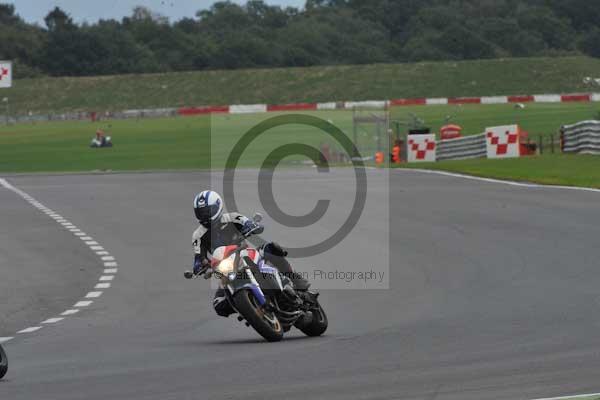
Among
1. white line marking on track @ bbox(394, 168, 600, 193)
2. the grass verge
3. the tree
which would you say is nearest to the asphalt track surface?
white line marking on track @ bbox(394, 168, 600, 193)

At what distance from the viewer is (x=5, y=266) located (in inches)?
812

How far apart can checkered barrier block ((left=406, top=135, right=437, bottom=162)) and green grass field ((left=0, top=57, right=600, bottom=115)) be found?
57.4 metres

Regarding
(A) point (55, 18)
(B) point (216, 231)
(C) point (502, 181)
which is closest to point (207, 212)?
(B) point (216, 231)

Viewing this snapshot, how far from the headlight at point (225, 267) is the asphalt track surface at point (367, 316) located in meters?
0.62

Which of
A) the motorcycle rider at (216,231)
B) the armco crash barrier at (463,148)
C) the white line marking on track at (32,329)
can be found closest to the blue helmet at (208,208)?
the motorcycle rider at (216,231)

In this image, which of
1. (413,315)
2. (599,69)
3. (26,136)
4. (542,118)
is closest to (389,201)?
(413,315)

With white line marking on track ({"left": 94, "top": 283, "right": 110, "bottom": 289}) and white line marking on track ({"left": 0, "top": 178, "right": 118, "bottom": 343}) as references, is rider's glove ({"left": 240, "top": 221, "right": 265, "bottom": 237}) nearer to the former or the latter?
white line marking on track ({"left": 0, "top": 178, "right": 118, "bottom": 343})

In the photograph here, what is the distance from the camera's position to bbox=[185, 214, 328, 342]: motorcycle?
1211cm

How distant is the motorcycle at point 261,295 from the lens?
12.1m

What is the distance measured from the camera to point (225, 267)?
1220 cm

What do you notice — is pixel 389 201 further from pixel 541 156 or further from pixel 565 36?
pixel 565 36

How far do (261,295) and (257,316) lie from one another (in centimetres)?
20

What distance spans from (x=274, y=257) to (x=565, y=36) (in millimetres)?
147478

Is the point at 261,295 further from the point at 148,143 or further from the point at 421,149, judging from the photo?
the point at 148,143
